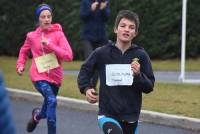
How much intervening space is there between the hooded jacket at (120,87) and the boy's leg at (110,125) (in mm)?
54

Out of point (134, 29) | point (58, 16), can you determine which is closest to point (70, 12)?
point (58, 16)

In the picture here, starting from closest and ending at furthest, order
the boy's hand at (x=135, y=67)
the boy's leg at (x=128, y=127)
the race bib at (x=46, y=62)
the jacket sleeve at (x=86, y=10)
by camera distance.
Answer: the boy's hand at (x=135, y=67)
the boy's leg at (x=128, y=127)
the race bib at (x=46, y=62)
the jacket sleeve at (x=86, y=10)

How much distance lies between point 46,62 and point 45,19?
52 cm

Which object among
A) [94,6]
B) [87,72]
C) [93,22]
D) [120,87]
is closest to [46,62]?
[87,72]

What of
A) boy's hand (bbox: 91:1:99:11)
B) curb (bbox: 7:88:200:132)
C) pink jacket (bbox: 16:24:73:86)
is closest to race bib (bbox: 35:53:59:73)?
pink jacket (bbox: 16:24:73:86)

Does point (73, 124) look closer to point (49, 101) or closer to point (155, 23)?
point (49, 101)

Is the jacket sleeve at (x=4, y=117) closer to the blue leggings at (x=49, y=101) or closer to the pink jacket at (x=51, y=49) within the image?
the blue leggings at (x=49, y=101)

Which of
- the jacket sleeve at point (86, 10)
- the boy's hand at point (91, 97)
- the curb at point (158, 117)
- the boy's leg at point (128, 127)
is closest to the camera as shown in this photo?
the boy's hand at point (91, 97)

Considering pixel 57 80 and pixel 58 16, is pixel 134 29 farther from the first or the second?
pixel 58 16

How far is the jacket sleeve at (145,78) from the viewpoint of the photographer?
489cm

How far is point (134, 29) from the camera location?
5.03 meters

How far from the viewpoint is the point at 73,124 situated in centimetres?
871

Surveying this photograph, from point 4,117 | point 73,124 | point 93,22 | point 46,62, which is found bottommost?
point 73,124

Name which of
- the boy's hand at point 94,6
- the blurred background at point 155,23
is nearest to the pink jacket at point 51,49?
the boy's hand at point 94,6
